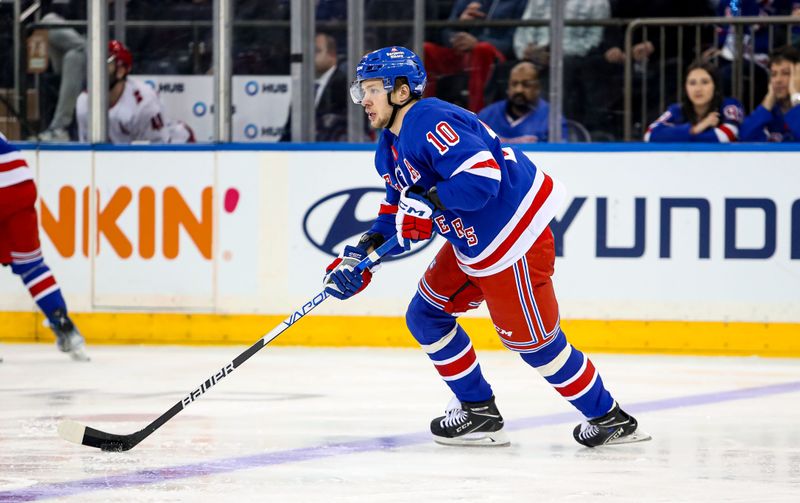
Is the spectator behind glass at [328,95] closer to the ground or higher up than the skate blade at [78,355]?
higher up

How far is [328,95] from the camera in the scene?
262 inches

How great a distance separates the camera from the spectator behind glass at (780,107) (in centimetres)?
632

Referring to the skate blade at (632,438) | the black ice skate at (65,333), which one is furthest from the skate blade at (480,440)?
the black ice skate at (65,333)

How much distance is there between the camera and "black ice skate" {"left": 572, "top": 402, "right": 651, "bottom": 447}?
394 centimetres

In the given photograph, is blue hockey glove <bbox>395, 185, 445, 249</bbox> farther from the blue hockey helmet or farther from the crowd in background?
the crowd in background

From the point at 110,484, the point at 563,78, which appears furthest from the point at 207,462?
the point at 563,78

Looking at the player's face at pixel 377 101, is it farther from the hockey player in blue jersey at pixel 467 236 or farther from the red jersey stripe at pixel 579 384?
the red jersey stripe at pixel 579 384

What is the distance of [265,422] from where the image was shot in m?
4.43

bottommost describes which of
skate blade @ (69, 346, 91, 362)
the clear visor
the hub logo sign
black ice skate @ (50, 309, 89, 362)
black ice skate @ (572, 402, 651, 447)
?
skate blade @ (69, 346, 91, 362)

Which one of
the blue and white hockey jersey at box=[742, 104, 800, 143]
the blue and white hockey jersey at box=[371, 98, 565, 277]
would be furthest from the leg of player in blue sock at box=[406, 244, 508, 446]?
the blue and white hockey jersey at box=[742, 104, 800, 143]

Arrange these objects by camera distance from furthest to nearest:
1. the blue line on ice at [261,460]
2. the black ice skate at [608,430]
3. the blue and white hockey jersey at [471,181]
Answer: the black ice skate at [608,430] → the blue and white hockey jersey at [471,181] → the blue line on ice at [261,460]

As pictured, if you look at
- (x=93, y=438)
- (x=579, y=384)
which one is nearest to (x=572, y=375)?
(x=579, y=384)

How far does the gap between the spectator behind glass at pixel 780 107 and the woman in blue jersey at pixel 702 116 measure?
0.08 meters

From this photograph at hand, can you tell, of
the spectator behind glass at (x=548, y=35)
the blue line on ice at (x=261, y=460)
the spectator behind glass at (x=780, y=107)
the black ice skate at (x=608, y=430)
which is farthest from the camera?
the spectator behind glass at (x=548, y=35)
